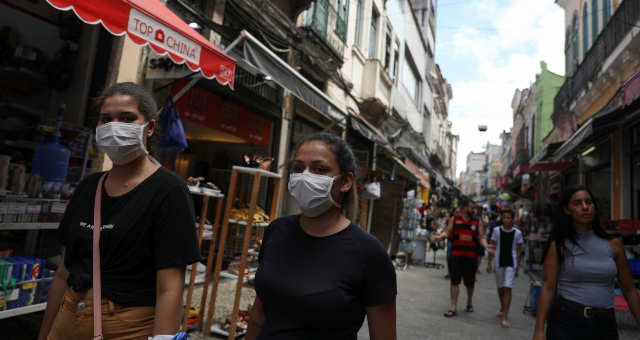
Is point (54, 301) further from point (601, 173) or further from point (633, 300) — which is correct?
point (601, 173)

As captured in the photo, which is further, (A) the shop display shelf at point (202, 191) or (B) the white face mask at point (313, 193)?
(A) the shop display shelf at point (202, 191)

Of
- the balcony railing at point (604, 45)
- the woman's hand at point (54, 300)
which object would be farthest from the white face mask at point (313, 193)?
the balcony railing at point (604, 45)

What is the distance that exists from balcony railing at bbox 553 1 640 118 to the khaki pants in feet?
36.5

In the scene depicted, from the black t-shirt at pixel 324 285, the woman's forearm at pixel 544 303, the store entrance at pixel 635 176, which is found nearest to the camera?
the black t-shirt at pixel 324 285

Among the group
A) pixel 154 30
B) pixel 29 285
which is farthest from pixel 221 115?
pixel 29 285

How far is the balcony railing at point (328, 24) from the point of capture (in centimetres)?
1028

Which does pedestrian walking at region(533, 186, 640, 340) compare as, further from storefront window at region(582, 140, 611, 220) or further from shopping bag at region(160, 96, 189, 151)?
storefront window at region(582, 140, 611, 220)

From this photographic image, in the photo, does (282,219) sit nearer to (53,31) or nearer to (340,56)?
(53,31)

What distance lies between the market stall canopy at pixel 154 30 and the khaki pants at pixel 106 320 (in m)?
2.02

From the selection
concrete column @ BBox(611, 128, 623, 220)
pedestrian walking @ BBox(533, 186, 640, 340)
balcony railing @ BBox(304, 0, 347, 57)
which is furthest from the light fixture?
pedestrian walking @ BBox(533, 186, 640, 340)

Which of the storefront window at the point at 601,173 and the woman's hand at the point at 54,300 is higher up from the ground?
the storefront window at the point at 601,173

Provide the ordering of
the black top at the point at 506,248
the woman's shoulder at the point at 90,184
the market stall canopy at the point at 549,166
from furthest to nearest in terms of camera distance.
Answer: the market stall canopy at the point at 549,166 → the black top at the point at 506,248 → the woman's shoulder at the point at 90,184

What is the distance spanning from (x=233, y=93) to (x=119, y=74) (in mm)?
2345

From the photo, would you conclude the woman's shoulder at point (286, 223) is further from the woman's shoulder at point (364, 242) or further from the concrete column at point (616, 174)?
the concrete column at point (616, 174)
